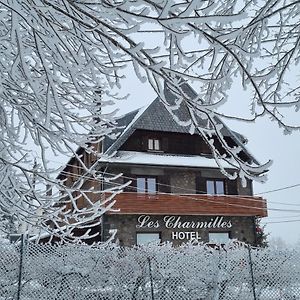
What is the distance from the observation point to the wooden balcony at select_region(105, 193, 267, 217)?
1875cm

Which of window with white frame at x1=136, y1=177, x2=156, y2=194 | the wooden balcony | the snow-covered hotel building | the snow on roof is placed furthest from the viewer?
window with white frame at x1=136, y1=177, x2=156, y2=194

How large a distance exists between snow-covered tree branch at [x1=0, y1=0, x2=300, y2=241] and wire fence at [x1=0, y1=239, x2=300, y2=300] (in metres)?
4.06

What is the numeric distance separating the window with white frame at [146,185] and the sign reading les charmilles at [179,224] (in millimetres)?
1076

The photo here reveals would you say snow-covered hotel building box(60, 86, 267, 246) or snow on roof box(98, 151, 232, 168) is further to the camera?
snow on roof box(98, 151, 232, 168)

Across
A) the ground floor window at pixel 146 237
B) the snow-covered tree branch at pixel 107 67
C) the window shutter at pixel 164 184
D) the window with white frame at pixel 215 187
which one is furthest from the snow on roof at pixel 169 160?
the snow-covered tree branch at pixel 107 67

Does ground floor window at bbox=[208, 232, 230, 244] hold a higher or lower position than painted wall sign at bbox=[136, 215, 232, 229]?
lower

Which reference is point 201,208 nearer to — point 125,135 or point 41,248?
point 125,135

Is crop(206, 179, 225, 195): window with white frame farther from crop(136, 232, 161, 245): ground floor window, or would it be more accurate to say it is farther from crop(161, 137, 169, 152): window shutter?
crop(136, 232, 161, 245): ground floor window

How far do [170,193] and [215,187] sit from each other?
8.66 feet

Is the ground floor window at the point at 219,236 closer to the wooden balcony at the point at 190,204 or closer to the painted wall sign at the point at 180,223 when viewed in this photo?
the painted wall sign at the point at 180,223

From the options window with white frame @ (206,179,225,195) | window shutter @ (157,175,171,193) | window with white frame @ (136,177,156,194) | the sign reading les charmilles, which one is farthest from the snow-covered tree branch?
window with white frame @ (206,179,225,195)

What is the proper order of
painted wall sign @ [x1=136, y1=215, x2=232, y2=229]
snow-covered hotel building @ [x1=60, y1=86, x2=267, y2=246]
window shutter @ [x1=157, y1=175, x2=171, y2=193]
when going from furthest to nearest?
1. window shutter @ [x1=157, y1=175, x2=171, y2=193]
2. painted wall sign @ [x1=136, y1=215, x2=232, y2=229]
3. snow-covered hotel building @ [x1=60, y1=86, x2=267, y2=246]

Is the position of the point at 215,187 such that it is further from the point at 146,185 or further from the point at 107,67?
the point at 107,67

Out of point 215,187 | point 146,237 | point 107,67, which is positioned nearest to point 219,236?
point 215,187
